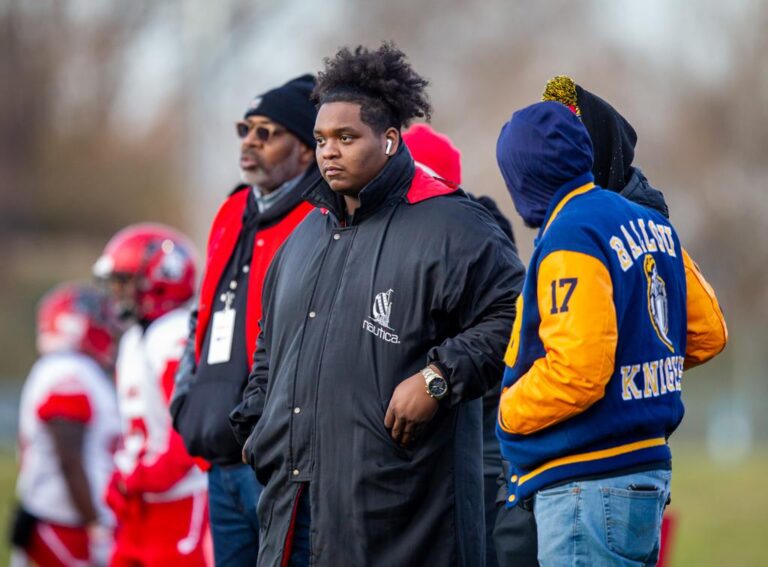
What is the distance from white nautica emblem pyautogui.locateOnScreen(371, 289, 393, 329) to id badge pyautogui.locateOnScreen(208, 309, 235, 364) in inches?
53.8

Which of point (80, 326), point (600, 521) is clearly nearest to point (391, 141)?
point (600, 521)

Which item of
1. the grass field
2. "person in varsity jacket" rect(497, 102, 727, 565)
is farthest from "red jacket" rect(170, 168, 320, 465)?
the grass field

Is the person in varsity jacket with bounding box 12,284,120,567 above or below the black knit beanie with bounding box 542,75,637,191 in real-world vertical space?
below

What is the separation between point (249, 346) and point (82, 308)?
418 centimetres

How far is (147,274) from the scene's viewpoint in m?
7.49

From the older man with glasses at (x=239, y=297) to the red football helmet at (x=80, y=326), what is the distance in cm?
345

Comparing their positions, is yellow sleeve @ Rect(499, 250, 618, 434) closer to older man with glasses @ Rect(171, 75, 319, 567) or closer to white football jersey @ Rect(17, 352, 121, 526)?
older man with glasses @ Rect(171, 75, 319, 567)

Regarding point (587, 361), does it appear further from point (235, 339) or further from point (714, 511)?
point (714, 511)

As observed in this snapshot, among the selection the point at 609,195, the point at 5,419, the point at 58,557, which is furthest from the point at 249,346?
the point at 5,419

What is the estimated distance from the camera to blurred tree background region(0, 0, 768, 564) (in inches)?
1410

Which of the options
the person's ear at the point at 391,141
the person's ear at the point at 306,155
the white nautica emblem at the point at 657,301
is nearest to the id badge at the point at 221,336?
the person's ear at the point at 306,155

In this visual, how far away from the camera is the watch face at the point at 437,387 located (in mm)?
4547

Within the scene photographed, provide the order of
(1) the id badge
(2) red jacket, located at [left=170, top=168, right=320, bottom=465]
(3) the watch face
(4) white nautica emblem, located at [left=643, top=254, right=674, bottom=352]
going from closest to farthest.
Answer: (4) white nautica emblem, located at [left=643, top=254, right=674, bottom=352] < (3) the watch face < (2) red jacket, located at [left=170, top=168, right=320, bottom=465] < (1) the id badge

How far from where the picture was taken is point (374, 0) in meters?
38.0
